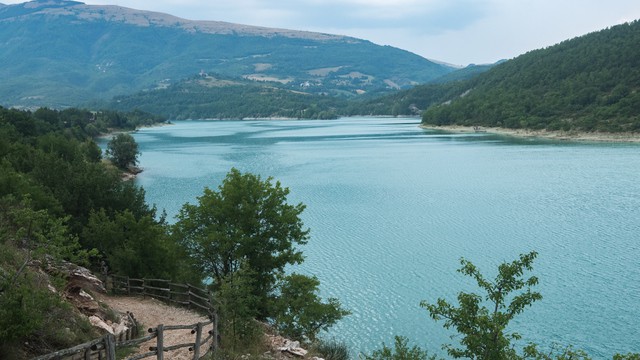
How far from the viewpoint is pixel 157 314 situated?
20.2 meters

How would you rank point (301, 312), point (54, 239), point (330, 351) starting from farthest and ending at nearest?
point (301, 312)
point (330, 351)
point (54, 239)

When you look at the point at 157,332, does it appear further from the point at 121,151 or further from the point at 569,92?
the point at 569,92

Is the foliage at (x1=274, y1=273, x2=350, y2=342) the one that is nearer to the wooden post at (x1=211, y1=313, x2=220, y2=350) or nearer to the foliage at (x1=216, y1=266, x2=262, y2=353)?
the foliage at (x1=216, y1=266, x2=262, y2=353)

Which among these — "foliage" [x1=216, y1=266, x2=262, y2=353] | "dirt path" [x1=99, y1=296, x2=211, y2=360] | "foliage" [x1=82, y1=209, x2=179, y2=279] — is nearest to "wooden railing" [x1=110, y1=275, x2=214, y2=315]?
"dirt path" [x1=99, y1=296, x2=211, y2=360]

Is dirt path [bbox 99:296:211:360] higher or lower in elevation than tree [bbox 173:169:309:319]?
lower

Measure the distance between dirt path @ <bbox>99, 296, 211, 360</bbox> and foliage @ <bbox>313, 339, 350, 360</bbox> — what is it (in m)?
4.30

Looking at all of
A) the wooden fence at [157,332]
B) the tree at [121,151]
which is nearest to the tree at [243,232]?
the wooden fence at [157,332]

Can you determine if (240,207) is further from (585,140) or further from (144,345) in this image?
(585,140)

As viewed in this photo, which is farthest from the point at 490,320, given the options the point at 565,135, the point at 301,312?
the point at 565,135

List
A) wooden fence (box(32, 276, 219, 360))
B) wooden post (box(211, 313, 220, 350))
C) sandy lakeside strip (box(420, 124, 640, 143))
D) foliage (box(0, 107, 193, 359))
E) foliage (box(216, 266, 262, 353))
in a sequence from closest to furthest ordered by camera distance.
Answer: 1. wooden fence (box(32, 276, 219, 360))
2. foliage (box(0, 107, 193, 359))
3. wooden post (box(211, 313, 220, 350))
4. foliage (box(216, 266, 262, 353))
5. sandy lakeside strip (box(420, 124, 640, 143))

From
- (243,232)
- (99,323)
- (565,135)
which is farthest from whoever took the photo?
(565,135)

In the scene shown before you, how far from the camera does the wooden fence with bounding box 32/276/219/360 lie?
11016 mm

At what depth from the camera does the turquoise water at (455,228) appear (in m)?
25.8

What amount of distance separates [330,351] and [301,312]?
265 cm
